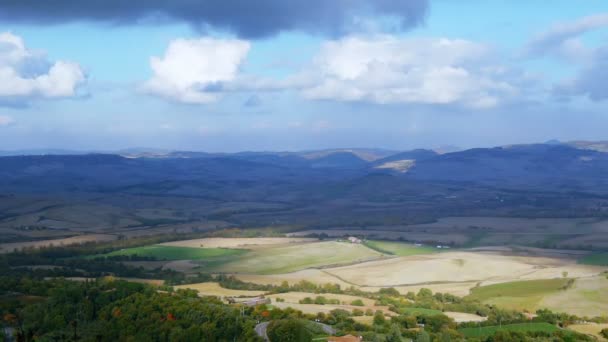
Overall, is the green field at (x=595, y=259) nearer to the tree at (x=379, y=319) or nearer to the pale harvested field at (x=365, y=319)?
the pale harvested field at (x=365, y=319)

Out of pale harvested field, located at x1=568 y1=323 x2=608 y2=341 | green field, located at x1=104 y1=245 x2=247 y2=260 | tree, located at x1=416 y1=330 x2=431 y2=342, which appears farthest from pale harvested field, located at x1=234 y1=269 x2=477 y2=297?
tree, located at x1=416 y1=330 x2=431 y2=342

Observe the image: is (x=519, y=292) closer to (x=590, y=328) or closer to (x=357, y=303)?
(x=590, y=328)

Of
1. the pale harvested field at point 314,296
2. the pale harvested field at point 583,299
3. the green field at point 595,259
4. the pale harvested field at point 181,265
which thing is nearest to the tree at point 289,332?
the pale harvested field at point 314,296

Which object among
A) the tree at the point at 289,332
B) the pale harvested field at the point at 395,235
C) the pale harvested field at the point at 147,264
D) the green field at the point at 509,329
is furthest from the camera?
the pale harvested field at the point at 395,235

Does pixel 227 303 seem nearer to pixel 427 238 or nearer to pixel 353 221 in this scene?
pixel 427 238

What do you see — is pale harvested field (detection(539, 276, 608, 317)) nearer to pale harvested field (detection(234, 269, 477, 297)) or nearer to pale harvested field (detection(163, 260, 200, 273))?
pale harvested field (detection(234, 269, 477, 297))

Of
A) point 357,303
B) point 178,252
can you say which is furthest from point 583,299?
point 178,252

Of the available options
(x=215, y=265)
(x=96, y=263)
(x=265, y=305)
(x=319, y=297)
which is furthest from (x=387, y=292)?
(x=96, y=263)
